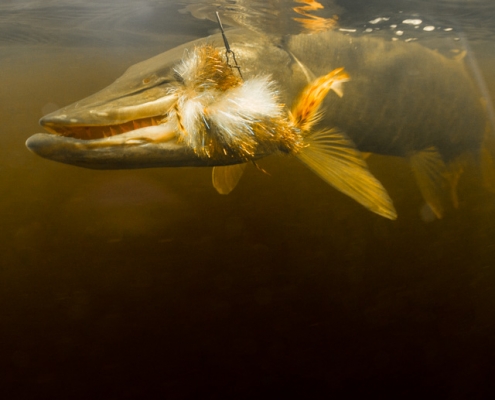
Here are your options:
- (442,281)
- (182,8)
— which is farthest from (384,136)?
(182,8)

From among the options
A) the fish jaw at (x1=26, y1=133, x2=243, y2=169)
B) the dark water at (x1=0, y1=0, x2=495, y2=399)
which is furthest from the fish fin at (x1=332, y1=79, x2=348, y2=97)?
the dark water at (x1=0, y1=0, x2=495, y2=399)

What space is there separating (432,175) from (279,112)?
111cm

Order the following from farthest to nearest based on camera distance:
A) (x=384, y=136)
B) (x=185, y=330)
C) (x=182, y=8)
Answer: (x=182, y=8) → (x=185, y=330) → (x=384, y=136)

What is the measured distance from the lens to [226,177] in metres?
1.99

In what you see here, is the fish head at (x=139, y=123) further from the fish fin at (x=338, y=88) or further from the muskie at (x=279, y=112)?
the fish fin at (x=338, y=88)

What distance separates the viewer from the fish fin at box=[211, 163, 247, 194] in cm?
198

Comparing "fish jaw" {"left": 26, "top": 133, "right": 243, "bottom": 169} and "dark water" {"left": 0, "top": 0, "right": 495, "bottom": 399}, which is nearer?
"fish jaw" {"left": 26, "top": 133, "right": 243, "bottom": 169}

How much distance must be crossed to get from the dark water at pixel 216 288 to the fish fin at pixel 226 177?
1.39 feet

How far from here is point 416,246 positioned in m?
3.01

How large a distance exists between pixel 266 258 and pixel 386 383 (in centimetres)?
100

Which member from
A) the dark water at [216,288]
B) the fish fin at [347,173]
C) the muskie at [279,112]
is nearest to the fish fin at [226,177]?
the muskie at [279,112]

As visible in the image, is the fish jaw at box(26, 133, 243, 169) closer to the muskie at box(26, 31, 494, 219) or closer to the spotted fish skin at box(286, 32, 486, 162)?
the muskie at box(26, 31, 494, 219)

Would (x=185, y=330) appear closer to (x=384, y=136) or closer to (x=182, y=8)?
(x=384, y=136)

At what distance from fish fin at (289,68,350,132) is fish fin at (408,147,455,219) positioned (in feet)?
2.38
